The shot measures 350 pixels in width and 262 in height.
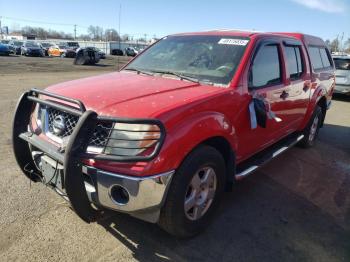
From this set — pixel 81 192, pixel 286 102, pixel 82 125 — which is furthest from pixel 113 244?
pixel 286 102

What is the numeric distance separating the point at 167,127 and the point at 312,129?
4511 millimetres

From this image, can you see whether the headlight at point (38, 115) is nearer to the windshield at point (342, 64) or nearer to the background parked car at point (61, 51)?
the windshield at point (342, 64)

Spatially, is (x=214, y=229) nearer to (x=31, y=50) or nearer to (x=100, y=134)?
(x=100, y=134)

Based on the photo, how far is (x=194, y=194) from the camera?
2994mm

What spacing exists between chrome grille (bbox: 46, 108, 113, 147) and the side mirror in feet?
5.73

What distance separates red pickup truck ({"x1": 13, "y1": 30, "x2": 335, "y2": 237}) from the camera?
98.0 inches

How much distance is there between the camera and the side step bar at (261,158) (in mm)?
3684

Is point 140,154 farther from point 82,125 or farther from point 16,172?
point 16,172

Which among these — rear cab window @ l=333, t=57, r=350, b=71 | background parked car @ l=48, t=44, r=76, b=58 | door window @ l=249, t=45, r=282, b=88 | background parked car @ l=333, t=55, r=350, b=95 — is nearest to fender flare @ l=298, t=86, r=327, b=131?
door window @ l=249, t=45, r=282, b=88

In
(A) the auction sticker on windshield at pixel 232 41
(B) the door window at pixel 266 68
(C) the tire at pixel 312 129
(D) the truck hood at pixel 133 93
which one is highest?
(A) the auction sticker on windshield at pixel 232 41

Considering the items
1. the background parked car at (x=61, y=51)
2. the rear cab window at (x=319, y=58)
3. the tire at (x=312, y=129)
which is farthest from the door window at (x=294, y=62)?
the background parked car at (x=61, y=51)

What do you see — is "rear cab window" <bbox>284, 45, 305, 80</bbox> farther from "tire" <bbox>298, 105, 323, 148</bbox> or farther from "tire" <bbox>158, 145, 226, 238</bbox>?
"tire" <bbox>158, 145, 226, 238</bbox>

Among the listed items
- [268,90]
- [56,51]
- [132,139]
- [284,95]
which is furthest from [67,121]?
[56,51]

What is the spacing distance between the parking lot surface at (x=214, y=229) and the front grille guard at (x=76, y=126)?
823 mm
